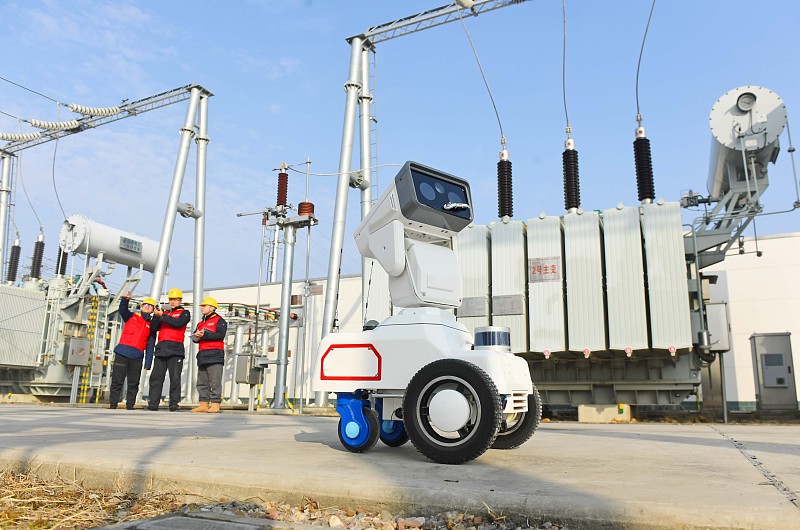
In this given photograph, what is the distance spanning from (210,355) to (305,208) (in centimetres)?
557

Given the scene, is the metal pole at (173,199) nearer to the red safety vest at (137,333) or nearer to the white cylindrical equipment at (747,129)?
the red safety vest at (137,333)

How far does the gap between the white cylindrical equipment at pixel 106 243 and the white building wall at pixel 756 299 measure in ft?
55.9

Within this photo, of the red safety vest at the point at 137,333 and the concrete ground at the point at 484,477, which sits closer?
the concrete ground at the point at 484,477

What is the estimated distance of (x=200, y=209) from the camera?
16.2m

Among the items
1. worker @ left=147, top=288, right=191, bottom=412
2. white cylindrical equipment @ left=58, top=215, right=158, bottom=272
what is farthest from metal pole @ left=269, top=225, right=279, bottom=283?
worker @ left=147, top=288, right=191, bottom=412

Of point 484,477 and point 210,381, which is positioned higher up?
point 210,381

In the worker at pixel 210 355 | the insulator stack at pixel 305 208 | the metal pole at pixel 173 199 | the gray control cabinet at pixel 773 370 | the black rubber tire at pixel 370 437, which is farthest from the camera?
the metal pole at pixel 173 199

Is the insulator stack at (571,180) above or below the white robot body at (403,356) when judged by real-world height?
above

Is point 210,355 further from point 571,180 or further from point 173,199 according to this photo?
point 571,180

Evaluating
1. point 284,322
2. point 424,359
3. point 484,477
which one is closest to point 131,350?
point 284,322

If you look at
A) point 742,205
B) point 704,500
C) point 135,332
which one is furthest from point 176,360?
point 742,205

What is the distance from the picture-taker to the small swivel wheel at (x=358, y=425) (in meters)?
3.56

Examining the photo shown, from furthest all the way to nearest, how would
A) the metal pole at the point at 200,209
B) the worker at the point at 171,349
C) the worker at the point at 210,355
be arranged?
the metal pole at the point at 200,209 → the worker at the point at 171,349 → the worker at the point at 210,355

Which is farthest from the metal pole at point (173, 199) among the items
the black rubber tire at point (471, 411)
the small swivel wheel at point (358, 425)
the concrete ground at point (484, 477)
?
the black rubber tire at point (471, 411)
